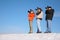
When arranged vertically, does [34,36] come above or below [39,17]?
below

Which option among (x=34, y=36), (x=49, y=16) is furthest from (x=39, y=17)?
(x=34, y=36)

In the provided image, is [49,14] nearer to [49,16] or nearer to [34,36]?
[49,16]

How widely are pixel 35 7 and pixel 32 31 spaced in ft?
0.96

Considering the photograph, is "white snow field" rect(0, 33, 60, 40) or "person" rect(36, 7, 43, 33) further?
"person" rect(36, 7, 43, 33)

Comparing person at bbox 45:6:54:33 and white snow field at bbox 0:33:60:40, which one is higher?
person at bbox 45:6:54:33

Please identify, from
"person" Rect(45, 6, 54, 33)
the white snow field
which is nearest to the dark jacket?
"person" Rect(45, 6, 54, 33)

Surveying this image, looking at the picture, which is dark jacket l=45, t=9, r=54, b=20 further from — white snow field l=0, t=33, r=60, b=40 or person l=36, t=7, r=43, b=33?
white snow field l=0, t=33, r=60, b=40

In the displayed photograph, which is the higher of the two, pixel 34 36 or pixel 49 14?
pixel 49 14

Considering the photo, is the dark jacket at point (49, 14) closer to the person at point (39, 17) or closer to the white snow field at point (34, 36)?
the person at point (39, 17)

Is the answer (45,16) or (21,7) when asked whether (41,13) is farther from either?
(21,7)

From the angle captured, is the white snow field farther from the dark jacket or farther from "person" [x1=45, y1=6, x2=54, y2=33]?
the dark jacket

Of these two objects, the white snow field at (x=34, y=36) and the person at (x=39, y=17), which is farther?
the person at (x=39, y=17)

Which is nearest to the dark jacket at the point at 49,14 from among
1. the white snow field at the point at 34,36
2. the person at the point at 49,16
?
the person at the point at 49,16

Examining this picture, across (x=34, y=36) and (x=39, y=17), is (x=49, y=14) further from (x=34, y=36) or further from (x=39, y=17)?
(x=34, y=36)
